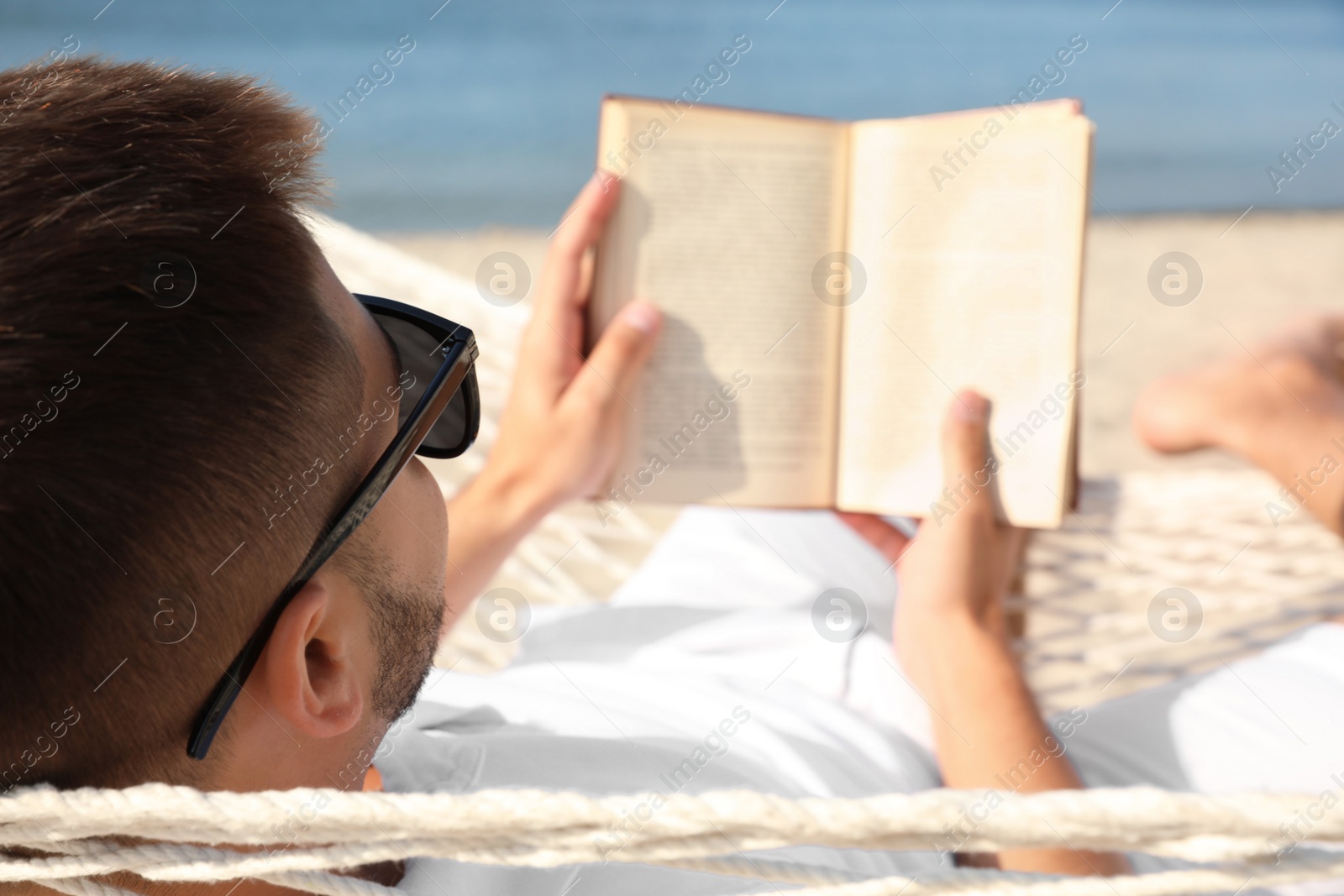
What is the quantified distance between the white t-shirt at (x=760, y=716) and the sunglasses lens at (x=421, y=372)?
26 centimetres

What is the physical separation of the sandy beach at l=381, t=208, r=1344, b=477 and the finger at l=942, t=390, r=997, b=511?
192 centimetres

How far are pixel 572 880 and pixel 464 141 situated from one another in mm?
5945

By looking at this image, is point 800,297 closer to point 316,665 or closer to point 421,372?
point 421,372

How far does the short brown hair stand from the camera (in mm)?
409

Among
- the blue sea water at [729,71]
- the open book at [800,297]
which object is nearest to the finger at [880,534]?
the open book at [800,297]

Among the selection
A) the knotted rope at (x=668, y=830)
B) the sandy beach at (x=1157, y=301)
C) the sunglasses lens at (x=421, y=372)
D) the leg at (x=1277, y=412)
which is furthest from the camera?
the sandy beach at (x=1157, y=301)

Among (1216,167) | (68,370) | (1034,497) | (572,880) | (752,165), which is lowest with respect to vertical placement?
(572,880)

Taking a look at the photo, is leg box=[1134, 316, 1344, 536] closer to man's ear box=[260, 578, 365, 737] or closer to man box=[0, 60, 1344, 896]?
man box=[0, 60, 1344, 896]

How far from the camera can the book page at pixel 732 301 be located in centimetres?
108

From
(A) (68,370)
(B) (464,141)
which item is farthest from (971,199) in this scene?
(B) (464,141)

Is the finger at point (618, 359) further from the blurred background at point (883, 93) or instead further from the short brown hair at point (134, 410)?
the blurred background at point (883, 93)

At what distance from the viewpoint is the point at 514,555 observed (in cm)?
148

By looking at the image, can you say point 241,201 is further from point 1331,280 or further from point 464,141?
point 464,141

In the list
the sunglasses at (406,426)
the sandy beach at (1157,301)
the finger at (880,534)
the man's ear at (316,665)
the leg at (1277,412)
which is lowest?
the man's ear at (316,665)
